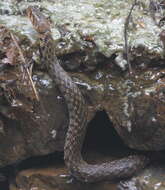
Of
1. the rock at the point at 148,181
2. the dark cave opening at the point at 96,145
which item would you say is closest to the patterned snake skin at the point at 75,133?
the rock at the point at 148,181

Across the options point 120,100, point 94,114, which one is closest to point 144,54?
point 120,100

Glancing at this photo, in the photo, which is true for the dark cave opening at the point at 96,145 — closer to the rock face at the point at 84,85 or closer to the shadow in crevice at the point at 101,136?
the shadow in crevice at the point at 101,136

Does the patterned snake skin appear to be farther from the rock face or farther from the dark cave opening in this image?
the dark cave opening

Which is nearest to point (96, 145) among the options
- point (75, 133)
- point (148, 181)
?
point (75, 133)

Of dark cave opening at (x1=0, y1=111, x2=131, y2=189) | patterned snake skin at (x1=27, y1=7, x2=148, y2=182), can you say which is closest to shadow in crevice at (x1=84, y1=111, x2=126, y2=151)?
dark cave opening at (x1=0, y1=111, x2=131, y2=189)

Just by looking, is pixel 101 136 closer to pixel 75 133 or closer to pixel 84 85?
pixel 75 133

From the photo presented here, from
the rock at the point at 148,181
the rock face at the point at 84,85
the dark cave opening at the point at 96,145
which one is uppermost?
the rock face at the point at 84,85
